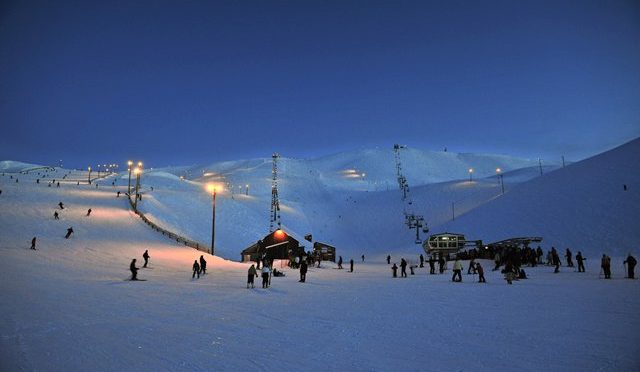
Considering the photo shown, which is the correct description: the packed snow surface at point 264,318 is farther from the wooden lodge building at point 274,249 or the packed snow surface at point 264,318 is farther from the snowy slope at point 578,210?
the wooden lodge building at point 274,249

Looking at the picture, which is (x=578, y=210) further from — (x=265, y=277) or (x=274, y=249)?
(x=265, y=277)

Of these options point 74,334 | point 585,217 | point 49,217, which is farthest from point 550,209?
point 49,217

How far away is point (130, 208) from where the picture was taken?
48156 mm

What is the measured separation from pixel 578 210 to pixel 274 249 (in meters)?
35.0

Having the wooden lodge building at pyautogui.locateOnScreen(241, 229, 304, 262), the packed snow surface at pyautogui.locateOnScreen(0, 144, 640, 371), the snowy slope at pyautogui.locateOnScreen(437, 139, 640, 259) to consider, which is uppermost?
the snowy slope at pyautogui.locateOnScreen(437, 139, 640, 259)

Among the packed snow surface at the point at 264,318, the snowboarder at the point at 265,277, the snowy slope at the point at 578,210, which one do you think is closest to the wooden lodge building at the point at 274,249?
the packed snow surface at the point at 264,318

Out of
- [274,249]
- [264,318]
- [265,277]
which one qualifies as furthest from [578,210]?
[264,318]

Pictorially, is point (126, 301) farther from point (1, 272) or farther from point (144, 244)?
point (144, 244)

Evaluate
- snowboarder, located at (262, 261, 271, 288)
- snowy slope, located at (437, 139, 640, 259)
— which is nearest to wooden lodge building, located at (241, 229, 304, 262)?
snowboarder, located at (262, 261, 271, 288)

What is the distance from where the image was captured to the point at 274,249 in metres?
41.8

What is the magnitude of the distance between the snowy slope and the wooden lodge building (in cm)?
2649

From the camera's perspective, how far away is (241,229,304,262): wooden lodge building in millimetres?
41594

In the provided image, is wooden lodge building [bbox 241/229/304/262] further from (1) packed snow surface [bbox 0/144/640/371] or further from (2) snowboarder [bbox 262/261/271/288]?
(2) snowboarder [bbox 262/261/271/288]

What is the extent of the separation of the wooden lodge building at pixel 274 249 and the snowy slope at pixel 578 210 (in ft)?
86.9
